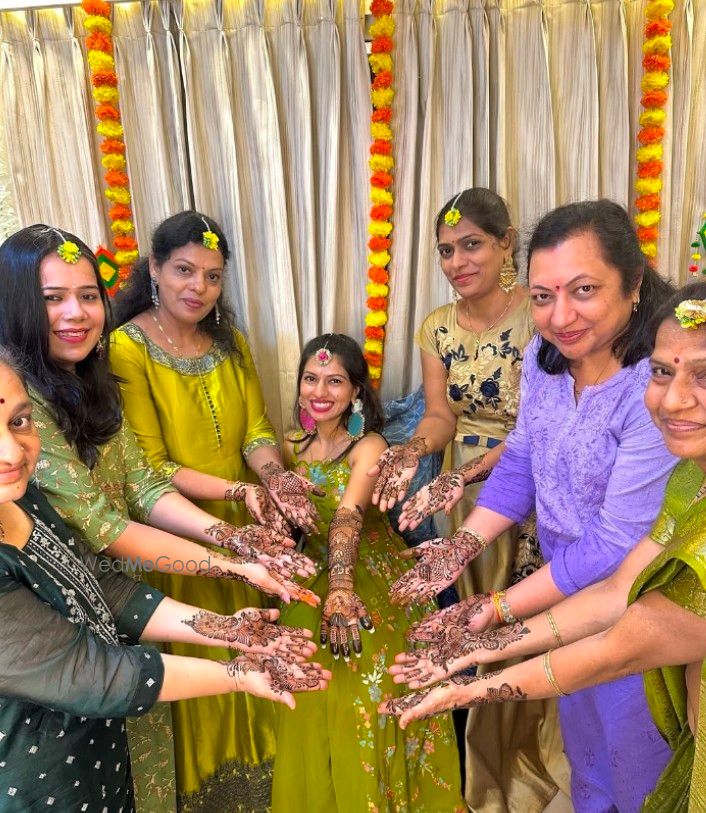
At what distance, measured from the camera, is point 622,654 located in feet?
3.93

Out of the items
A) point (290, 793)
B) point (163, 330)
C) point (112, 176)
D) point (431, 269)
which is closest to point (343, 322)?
point (431, 269)

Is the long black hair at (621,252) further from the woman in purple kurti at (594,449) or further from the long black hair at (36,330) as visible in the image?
the long black hair at (36,330)

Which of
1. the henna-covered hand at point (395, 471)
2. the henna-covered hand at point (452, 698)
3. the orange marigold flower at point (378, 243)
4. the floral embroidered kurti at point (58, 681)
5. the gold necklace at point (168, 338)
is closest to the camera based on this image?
the floral embroidered kurti at point (58, 681)

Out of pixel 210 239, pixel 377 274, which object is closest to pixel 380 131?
pixel 377 274

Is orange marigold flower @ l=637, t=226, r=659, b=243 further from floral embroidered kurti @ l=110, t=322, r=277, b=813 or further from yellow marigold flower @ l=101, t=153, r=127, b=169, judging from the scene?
yellow marigold flower @ l=101, t=153, r=127, b=169

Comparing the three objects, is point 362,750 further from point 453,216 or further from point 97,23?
point 97,23

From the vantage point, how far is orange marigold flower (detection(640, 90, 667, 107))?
2531 mm

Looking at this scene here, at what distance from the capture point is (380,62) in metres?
2.55

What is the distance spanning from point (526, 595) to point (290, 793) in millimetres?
926

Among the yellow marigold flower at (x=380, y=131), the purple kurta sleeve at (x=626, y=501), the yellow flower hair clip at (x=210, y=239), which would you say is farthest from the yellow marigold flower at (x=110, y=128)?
the purple kurta sleeve at (x=626, y=501)

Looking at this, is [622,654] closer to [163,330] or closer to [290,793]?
[290,793]

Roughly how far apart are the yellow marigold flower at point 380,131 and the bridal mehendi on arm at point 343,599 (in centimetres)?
159

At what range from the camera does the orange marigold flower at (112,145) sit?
2.67 metres

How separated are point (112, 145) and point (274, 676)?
2.26m
